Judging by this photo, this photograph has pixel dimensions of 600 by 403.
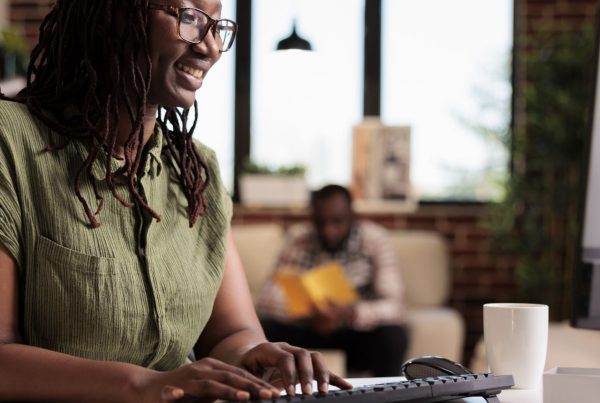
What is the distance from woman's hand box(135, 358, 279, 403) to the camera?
887 millimetres

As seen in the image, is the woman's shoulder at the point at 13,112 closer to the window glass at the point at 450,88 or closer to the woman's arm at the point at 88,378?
the woman's arm at the point at 88,378

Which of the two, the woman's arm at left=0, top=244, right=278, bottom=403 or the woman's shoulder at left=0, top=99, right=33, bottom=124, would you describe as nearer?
the woman's arm at left=0, top=244, right=278, bottom=403

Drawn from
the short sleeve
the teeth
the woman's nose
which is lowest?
the short sleeve

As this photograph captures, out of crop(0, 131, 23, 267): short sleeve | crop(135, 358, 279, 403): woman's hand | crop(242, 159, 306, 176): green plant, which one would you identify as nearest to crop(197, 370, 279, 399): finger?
crop(135, 358, 279, 403): woman's hand

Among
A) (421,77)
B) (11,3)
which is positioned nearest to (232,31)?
(421,77)

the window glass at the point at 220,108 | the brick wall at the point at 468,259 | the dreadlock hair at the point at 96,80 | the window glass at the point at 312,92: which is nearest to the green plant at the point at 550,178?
the brick wall at the point at 468,259

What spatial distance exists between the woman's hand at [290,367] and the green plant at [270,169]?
3711mm

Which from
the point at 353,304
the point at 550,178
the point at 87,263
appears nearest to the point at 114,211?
the point at 87,263

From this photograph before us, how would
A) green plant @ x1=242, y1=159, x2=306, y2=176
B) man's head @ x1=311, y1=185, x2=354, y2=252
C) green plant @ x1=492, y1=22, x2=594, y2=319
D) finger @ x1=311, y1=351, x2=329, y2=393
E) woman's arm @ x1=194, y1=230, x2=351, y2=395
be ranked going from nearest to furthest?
finger @ x1=311, y1=351, x2=329, y2=393
woman's arm @ x1=194, y1=230, x2=351, y2=395
man's head @ x1=311, y1=185, x2=354, y2=252
green plant @ x1=492, y1=22, x2=594, y2=319
green plant @ x1=242, y1=159, x2=306, y2=176

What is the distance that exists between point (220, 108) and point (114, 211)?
149 inches

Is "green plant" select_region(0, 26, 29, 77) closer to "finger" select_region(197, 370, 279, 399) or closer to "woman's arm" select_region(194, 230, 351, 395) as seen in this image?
"woman's arm" select_region(194, 230, 351, 395)

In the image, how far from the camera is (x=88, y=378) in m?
1.04

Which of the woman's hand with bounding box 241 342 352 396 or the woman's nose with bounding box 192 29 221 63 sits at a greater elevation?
the woman's nose with bounding box 192 29 221 63

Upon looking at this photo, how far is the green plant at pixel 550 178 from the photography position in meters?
4.43
